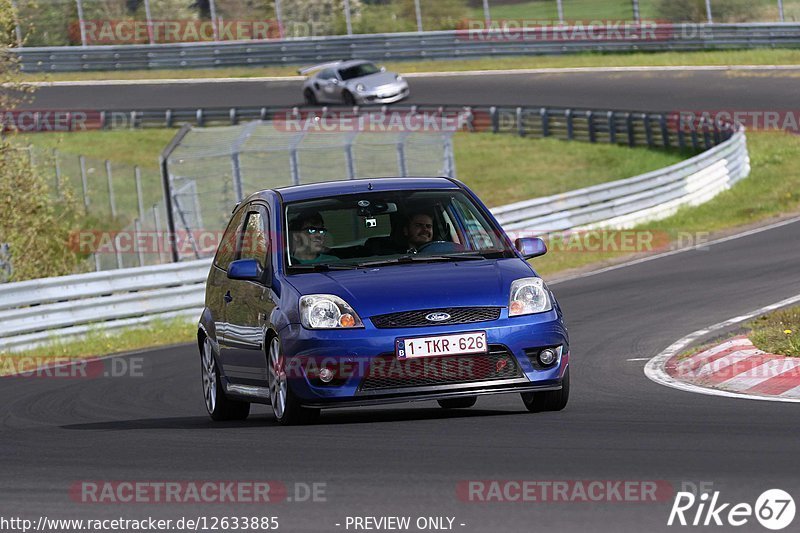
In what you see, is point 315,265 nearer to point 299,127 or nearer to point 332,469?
point 332,469

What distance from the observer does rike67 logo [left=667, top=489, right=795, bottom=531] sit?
5.60 meters

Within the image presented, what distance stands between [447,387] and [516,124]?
122 feet

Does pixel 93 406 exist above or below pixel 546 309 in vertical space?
below

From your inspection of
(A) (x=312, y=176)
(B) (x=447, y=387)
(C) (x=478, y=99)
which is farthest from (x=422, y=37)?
(B) (x=447, y=387)

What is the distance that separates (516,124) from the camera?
4534 centimetres

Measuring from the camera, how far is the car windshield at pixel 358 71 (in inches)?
1957

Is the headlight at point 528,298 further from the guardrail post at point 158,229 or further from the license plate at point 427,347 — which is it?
the guardrail post at point 158,229

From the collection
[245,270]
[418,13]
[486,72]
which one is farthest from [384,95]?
[245,270]

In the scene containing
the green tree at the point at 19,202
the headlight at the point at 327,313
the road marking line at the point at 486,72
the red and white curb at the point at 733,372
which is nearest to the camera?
the headlight at the point at 327,313

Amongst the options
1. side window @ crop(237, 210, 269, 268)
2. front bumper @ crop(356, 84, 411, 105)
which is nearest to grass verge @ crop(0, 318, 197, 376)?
side window @ crop(237, 210, 269, 268)

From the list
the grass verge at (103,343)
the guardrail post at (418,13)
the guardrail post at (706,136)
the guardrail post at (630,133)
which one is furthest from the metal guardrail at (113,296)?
the guardrail post at (418,13)

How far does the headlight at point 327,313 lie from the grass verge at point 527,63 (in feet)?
131

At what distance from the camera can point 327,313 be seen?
8.80 metres

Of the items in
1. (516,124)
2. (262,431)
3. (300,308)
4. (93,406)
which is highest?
(300,308)
